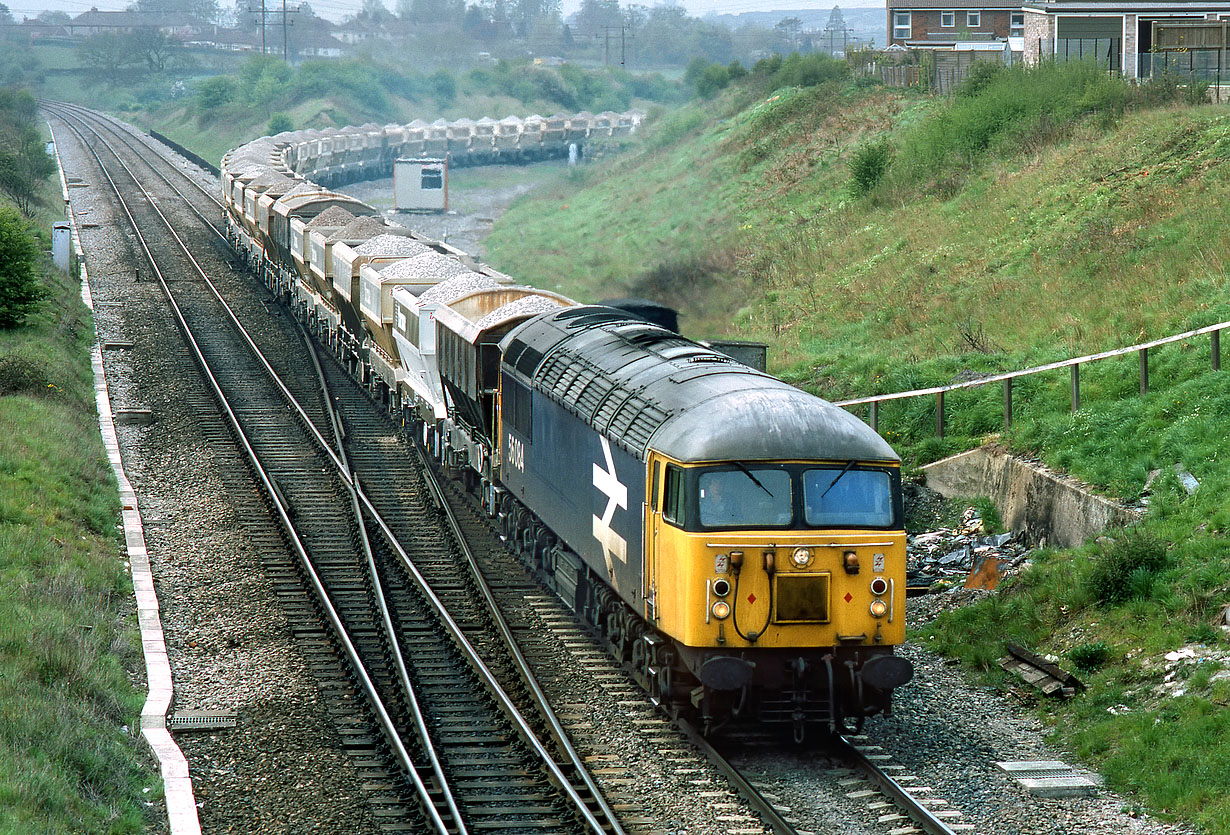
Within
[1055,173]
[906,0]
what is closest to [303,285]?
[1055,173]

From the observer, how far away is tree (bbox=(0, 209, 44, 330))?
3272 cm

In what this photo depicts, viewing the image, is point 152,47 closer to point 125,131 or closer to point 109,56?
point 109,56

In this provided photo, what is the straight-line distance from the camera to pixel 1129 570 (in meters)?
15.1

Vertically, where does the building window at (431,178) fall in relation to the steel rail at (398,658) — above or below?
above

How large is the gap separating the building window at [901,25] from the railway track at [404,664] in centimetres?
6598

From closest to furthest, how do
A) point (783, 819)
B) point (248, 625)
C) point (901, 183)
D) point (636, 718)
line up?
1. point (783, 819)
2. point (636, 718)
3. point (248, 625)
4. point (901, 183)

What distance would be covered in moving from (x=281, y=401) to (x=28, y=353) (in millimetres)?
5420

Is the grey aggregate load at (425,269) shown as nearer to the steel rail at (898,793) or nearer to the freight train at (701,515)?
the freight train at (701,515)

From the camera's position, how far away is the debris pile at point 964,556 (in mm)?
17438

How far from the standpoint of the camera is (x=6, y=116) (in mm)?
92688

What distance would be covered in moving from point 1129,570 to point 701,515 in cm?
542

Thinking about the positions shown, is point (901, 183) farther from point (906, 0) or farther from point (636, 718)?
point (906, 0)

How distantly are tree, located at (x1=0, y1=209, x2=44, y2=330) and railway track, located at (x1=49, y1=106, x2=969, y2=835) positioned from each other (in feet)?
19.6

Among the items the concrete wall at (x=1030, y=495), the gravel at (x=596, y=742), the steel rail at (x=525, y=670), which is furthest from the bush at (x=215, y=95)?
the concrete wall at (x=1030, y=495)
